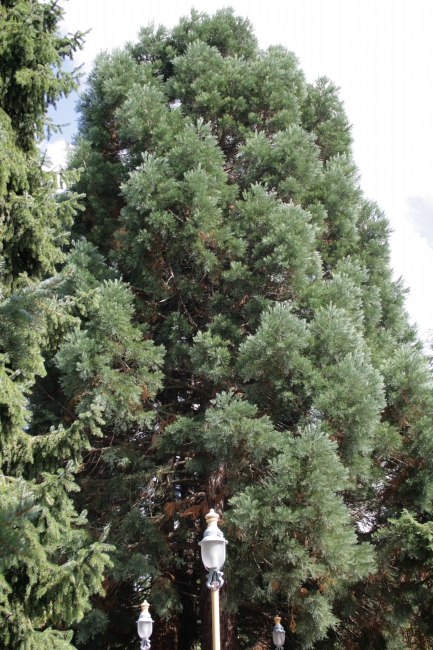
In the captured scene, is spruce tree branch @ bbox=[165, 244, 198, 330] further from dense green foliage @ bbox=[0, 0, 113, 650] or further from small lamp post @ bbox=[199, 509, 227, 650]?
small lamp post @ bbox=[199, 509, 227, 650]

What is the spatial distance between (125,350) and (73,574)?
3.32 metres

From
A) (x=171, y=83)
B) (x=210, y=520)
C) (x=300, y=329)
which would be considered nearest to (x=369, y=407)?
(x=300, y=329)

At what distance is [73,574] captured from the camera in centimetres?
320

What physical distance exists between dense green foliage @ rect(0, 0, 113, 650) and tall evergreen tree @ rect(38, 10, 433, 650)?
59cm

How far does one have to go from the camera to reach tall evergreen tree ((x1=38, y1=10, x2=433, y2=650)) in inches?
215

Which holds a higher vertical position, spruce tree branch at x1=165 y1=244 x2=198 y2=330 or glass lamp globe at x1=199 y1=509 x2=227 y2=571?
spruce tree branch at x1=165 y1=244 x2=198 y2=330

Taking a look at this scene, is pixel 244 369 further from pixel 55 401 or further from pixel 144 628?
pixel 144 628

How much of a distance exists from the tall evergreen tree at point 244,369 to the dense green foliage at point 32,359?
1.94 ft

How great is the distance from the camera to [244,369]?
237 inches

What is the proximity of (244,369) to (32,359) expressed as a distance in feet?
9.09

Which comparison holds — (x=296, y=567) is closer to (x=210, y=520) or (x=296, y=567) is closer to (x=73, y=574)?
(x=210, y=520)

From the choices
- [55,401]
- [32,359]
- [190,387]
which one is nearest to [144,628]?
[190,387]

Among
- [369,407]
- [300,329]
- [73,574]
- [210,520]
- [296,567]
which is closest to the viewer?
[73,574]

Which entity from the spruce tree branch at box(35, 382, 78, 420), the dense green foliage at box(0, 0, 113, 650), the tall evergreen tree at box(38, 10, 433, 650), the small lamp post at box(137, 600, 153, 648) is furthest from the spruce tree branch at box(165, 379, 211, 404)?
the small lamp post at box(137, 600, 153, 648)
